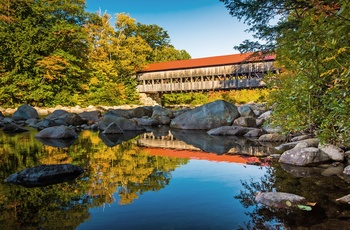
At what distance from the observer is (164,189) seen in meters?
4.20

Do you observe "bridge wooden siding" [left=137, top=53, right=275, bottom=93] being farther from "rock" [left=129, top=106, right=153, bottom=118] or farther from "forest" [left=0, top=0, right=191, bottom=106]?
"rock" [left=129, top=106, right=153, bottom=118]

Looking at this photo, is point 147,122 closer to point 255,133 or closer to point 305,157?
point 255,133

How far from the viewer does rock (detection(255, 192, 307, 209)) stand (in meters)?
3.31

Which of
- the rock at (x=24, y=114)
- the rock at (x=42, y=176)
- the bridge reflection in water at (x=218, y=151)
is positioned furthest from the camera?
the rock at (x=24, y=114)

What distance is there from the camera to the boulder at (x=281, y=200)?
10.8ft

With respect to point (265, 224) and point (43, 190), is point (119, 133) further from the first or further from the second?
point (265, 224)

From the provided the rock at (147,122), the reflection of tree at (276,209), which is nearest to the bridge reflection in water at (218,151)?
the reflection of tree at (276,209)

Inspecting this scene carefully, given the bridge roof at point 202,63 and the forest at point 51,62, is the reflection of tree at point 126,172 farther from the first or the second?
the bridge roof at point 202,63

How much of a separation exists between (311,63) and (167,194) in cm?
237

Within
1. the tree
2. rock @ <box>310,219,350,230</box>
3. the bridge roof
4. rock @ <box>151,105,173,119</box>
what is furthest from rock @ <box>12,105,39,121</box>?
the bridge roof

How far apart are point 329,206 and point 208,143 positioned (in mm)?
5739

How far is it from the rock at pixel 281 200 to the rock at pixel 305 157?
7.08 ft

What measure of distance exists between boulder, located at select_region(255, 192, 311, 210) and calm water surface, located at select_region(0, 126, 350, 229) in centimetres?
13

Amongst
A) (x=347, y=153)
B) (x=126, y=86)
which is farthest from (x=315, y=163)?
(x=126, y=86)
